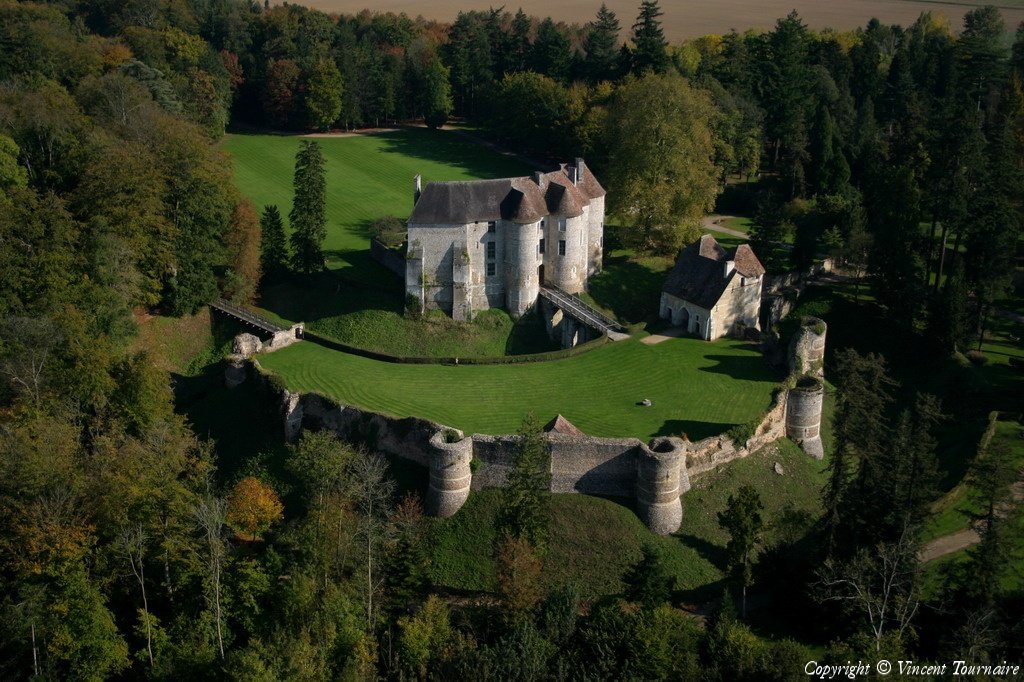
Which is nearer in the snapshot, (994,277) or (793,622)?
(793,622)

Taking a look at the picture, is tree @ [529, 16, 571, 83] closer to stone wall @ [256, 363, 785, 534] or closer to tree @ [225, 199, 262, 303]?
tree @ [225, 199, 262, 303]

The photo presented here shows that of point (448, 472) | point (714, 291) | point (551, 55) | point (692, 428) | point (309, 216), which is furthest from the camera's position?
point (551, 55)

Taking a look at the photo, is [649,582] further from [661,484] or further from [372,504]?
[372,504]

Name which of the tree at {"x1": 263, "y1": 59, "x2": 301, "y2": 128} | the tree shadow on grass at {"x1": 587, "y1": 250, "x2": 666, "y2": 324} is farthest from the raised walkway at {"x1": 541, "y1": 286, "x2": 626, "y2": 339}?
the tree at {"x1": 263, "y1": 59, "x2": 301, "y2": 128}

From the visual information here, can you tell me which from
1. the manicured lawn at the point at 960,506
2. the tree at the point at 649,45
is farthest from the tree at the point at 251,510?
the tree at the point at 649,45

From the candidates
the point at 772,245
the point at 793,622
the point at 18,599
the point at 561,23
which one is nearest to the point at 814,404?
the point at 793,622

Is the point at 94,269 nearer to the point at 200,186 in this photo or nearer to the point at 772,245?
the point at 200,186

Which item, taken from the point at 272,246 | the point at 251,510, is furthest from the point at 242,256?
the point at 251,510
